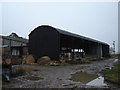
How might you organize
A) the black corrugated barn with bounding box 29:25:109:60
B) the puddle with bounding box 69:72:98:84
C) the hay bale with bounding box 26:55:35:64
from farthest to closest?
the black corrugated barn with bounding box 29:25:109:60
the hay bale with bounding box 26:55:35:64
the puddle with bounding box 69:72:98:84

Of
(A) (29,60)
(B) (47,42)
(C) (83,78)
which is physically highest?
(B) (47,42)

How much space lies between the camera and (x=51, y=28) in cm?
2147

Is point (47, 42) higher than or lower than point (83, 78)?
higher

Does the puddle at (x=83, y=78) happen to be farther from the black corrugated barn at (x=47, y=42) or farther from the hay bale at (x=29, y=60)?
the hay bale at (x=29, y=60)

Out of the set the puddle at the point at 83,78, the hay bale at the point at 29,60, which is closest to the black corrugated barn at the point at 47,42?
the hay bale at the point at 29,60

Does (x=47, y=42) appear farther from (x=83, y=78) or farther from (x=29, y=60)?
(x=83, y=78)

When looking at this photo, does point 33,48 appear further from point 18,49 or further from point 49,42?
point 18,49

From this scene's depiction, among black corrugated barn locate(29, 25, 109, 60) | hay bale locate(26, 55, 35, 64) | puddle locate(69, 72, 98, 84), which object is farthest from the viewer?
black corrugated barn locate(29, 25, 109, 60)

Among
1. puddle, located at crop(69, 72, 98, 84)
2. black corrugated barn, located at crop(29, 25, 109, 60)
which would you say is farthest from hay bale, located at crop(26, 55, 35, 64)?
puddle, located at crop(69, 72, 98, 84)

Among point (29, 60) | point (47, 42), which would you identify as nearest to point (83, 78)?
point (29, 60)

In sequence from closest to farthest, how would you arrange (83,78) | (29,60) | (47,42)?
(83,78) → (29,60) → (47,42)

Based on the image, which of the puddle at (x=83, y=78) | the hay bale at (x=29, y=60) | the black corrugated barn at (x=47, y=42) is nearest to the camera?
the puddle at (x=83, y=78)

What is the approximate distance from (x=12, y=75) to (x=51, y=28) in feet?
42.4

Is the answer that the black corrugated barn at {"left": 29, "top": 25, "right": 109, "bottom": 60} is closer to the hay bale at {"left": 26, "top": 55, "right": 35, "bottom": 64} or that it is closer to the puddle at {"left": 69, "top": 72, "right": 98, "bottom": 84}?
the hay bale at {"left": 26, "top": 55, "right": 35, "bottom": 64}
